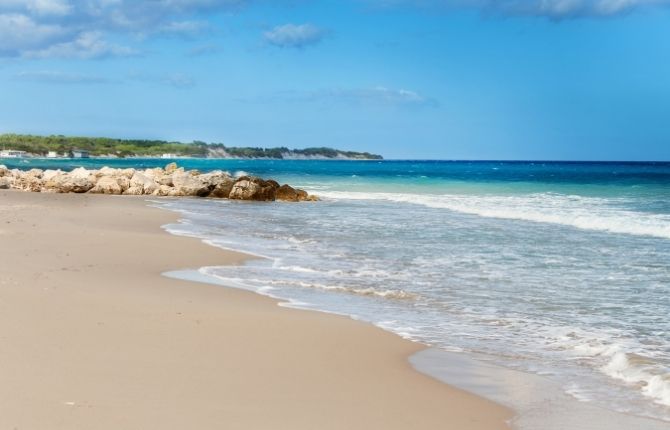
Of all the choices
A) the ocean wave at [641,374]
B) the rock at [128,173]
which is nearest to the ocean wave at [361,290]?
the ocean wave at [641,374]

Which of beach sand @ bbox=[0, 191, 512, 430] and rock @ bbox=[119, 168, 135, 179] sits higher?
rock @ bbox=[119, 168, 135, 179]

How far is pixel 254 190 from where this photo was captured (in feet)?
109

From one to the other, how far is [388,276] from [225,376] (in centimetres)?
611

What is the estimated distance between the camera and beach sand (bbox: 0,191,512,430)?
4652 millimetres

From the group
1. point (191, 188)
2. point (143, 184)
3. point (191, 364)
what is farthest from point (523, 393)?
point (143, 184)

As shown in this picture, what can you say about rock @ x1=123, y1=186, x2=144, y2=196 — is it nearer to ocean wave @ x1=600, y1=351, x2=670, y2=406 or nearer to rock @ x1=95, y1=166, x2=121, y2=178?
rock @ x1=95, y1=166, x2=121, y2=178

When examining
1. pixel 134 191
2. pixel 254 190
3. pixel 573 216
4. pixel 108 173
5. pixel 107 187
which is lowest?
pixel 134 191

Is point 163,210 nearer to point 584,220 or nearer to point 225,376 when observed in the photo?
point 584,220

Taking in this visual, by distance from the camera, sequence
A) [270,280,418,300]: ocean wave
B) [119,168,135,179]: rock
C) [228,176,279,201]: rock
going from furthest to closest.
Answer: [119,168,135,179]: rock, [228,176,279,201]: rock, [270,280,418,300]: ocean wave

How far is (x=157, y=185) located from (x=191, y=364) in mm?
30643

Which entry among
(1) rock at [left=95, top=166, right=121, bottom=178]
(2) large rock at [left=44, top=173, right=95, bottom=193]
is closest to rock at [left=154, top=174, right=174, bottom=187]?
(1) rock at [left=95, top=166, right=121, bottom=178]

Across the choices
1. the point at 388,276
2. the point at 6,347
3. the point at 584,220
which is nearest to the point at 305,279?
the point at 388,276

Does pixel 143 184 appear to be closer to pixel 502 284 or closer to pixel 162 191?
pixel 162 191

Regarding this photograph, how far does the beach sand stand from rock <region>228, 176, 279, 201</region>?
74.6ft
